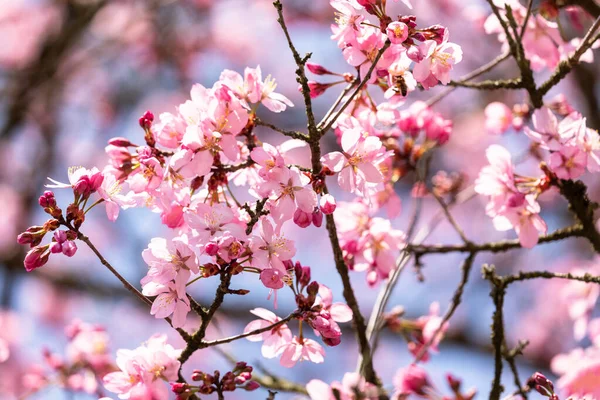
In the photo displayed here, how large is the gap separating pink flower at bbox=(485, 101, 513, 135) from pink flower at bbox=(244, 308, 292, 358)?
3.46 feet

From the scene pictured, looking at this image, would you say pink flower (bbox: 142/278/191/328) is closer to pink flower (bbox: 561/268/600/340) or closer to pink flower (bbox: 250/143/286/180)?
pink flower (bbox: 250/143/286/180)

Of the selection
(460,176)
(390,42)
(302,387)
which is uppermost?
(460,176)

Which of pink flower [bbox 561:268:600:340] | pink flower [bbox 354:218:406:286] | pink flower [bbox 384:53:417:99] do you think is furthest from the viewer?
pink flower [bbox 561:268:600:340]

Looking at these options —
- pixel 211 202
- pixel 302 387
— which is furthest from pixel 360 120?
pixel 302 387

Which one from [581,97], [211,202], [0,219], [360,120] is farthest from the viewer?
[0,219]

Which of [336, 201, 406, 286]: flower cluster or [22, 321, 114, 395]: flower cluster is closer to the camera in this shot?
[336, 201, 406, 286]: flower cluster

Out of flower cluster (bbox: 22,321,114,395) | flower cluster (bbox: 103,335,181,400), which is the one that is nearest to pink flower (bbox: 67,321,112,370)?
flower cluster (bbox: 22,321,114,395)

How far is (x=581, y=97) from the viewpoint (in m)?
3.90

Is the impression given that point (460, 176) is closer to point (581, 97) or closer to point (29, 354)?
point (581, 97)

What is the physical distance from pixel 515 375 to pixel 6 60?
7878mm

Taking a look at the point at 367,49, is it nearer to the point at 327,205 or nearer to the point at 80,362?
the point at 327,205

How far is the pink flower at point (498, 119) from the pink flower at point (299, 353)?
105 centimetres

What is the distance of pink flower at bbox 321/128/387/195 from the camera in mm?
1361

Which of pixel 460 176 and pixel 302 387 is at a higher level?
pixel 460 176
